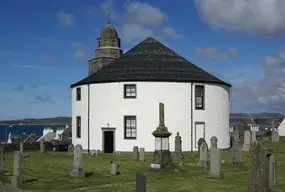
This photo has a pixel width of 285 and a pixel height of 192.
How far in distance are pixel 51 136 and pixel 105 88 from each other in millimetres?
57384

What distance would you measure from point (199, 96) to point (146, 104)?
491 cm

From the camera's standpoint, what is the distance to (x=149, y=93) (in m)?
33.2

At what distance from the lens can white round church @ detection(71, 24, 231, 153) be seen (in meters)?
33.1

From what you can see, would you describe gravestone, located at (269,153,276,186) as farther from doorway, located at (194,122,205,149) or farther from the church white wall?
doorway, located at (194,122,205,149)

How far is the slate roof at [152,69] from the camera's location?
33719 millimetres

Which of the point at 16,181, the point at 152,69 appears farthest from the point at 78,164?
the point at 152,69

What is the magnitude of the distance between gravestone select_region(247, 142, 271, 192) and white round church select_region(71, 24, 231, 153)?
20.5 m

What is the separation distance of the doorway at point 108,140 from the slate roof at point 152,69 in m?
4.23

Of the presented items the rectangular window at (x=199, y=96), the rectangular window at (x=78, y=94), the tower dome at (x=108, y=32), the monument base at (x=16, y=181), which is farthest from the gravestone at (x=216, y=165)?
the tower dome at (x=108, y=32)

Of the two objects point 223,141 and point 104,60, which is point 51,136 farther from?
point 223,141

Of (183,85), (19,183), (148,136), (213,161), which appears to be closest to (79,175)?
(19,183)

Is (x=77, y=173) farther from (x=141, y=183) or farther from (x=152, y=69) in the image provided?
(x=152, y=69)

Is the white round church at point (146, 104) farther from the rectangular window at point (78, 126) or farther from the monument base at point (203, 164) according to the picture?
the monument base at point (203, 164)

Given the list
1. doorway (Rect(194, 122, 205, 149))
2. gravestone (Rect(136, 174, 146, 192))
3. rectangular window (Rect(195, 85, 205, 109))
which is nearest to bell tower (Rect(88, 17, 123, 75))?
rectangular window (Rect(195, 85, 205, 109))
